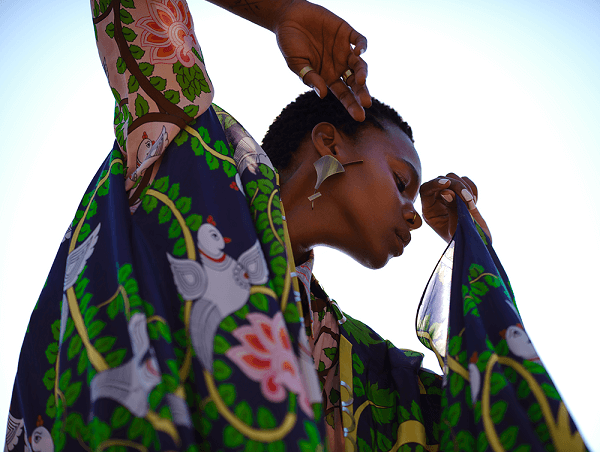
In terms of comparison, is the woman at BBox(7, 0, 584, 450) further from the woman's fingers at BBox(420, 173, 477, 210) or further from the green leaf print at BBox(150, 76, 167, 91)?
the woman's fingers at BBox(420, 173, 477, 210)

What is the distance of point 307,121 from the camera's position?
1314 millimetres

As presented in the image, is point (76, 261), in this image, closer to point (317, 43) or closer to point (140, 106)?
point (140, 106)

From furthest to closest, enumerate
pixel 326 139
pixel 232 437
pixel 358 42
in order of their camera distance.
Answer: pixel 326 139 → pixel 358 42 → pixel 232 437

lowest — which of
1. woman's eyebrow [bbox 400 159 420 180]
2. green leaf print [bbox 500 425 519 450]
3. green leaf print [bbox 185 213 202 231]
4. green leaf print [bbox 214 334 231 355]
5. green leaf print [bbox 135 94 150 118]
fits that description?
green leaf print [bbox 500 425 519 450]

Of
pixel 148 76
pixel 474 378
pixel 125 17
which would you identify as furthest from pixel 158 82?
pixel 474 378

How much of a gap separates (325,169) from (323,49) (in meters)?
0.28

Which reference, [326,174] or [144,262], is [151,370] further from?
[326,174]

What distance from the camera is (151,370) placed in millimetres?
508

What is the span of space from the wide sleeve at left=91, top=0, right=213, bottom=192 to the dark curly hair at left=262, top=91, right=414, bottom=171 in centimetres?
53

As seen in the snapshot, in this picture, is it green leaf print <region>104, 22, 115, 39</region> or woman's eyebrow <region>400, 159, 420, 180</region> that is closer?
green leaf print <region>104, 22, 115, 39</region>

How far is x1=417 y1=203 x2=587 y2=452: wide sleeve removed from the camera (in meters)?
0.59

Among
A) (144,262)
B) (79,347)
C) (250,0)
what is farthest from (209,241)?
(250,0)

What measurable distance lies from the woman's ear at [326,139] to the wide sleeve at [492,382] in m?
0.48

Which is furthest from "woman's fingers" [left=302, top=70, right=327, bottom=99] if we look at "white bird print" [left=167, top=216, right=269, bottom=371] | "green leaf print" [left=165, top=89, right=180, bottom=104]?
"white bird print" [left=167, top=216, right=269, bottom=371]
